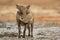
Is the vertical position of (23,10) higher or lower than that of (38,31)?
higher

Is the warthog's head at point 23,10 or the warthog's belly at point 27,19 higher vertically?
the warthog's head at point 23,10

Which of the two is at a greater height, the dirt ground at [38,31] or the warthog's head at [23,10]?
the warthog's head at [23,10]

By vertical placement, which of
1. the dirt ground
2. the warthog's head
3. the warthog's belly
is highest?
the warthog's head

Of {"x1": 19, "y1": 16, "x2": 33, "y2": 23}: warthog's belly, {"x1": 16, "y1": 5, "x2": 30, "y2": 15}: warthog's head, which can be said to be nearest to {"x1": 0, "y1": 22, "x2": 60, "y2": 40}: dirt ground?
{"x1": 19, "y1": 16, "x2": 33, "y2": 23}: warthog's belly

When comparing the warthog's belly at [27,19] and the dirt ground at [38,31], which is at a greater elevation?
the warthog's belly at [27,19]

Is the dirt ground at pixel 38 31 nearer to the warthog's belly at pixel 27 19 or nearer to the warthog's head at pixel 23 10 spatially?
the warthog's belly at pixel 27 19

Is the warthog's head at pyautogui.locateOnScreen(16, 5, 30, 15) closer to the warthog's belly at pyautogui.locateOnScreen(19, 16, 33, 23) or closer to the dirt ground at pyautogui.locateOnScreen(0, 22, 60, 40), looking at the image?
the warthog's belly at pyautogui.locateOnScreen(19, 16, 33, 23)

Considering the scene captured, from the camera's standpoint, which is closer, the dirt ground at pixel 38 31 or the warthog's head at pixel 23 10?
the warthog's head at pixel 23 10

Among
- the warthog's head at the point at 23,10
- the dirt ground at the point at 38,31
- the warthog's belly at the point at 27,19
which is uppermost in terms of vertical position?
the warthog's head at the point at 23,10

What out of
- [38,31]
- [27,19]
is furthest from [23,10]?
[38,31]

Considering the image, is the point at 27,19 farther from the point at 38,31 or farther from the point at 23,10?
the point at 38,31

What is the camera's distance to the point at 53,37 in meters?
4.64

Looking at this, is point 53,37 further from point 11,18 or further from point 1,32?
point 11,18

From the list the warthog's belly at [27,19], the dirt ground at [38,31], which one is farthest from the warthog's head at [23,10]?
the dirt ground at [38,31]
